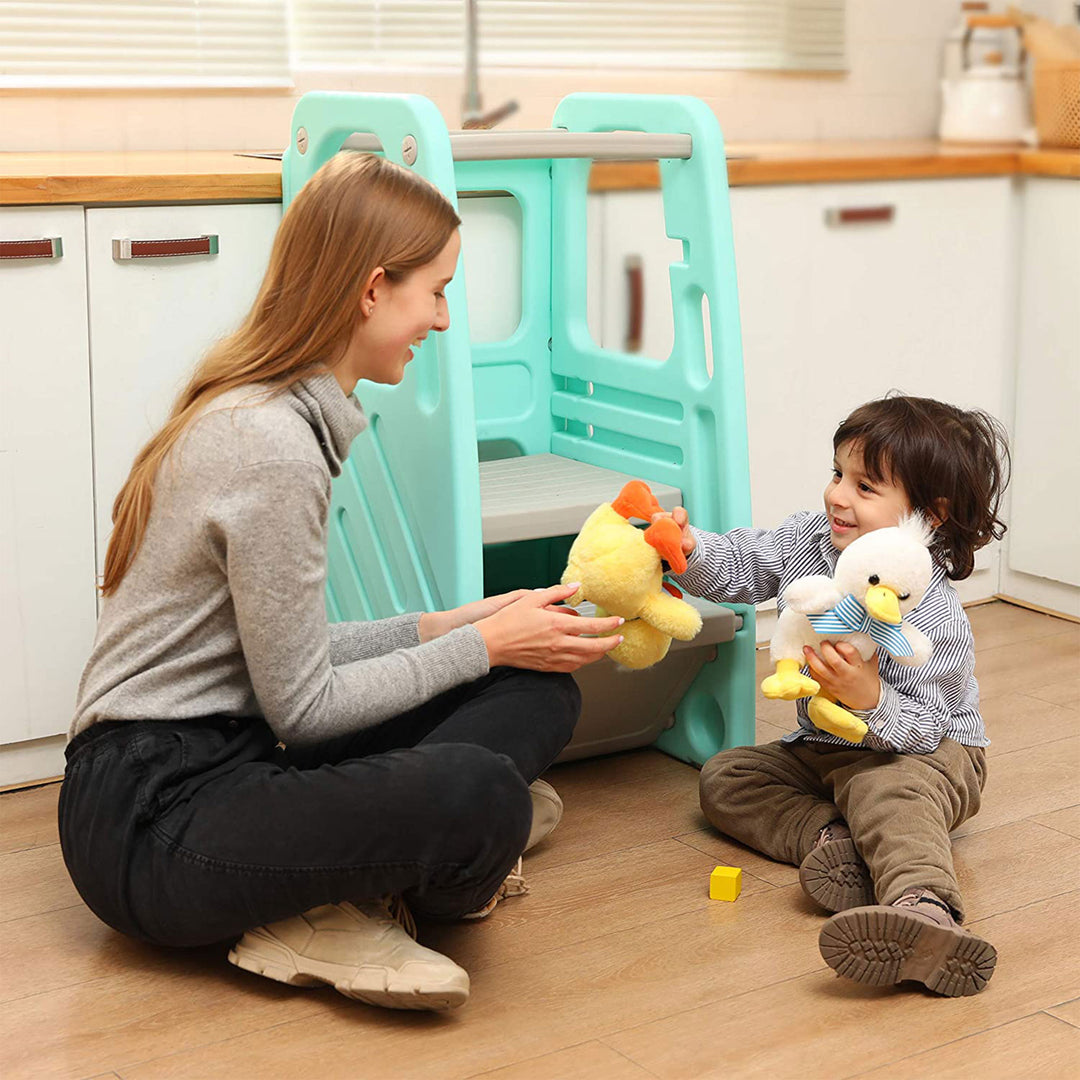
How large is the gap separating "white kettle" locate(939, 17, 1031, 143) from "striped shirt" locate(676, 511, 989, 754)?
1196 millimetres

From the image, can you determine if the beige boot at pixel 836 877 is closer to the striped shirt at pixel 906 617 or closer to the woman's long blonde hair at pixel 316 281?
the striped shirt at pixel 906 617

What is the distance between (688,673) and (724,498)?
22 cm

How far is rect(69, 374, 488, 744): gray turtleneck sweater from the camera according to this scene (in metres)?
1.18

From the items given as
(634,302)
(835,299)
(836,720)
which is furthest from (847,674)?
(835,299)

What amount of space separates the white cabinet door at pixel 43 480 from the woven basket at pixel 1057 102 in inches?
60.5

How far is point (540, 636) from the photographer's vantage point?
1.33 metres

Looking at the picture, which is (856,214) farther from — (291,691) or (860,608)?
(291,691)

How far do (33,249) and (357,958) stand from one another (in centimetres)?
79

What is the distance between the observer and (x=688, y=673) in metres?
1.77

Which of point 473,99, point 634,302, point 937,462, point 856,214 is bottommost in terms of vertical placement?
point 937,462

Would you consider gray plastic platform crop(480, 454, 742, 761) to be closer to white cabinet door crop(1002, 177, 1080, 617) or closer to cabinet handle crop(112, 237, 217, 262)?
cabinet handle crop(112, 237, 217, 262)

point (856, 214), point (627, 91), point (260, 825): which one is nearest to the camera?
point (260, 825)

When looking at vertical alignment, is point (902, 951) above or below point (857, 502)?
below

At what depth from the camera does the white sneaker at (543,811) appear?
1.51 metres
